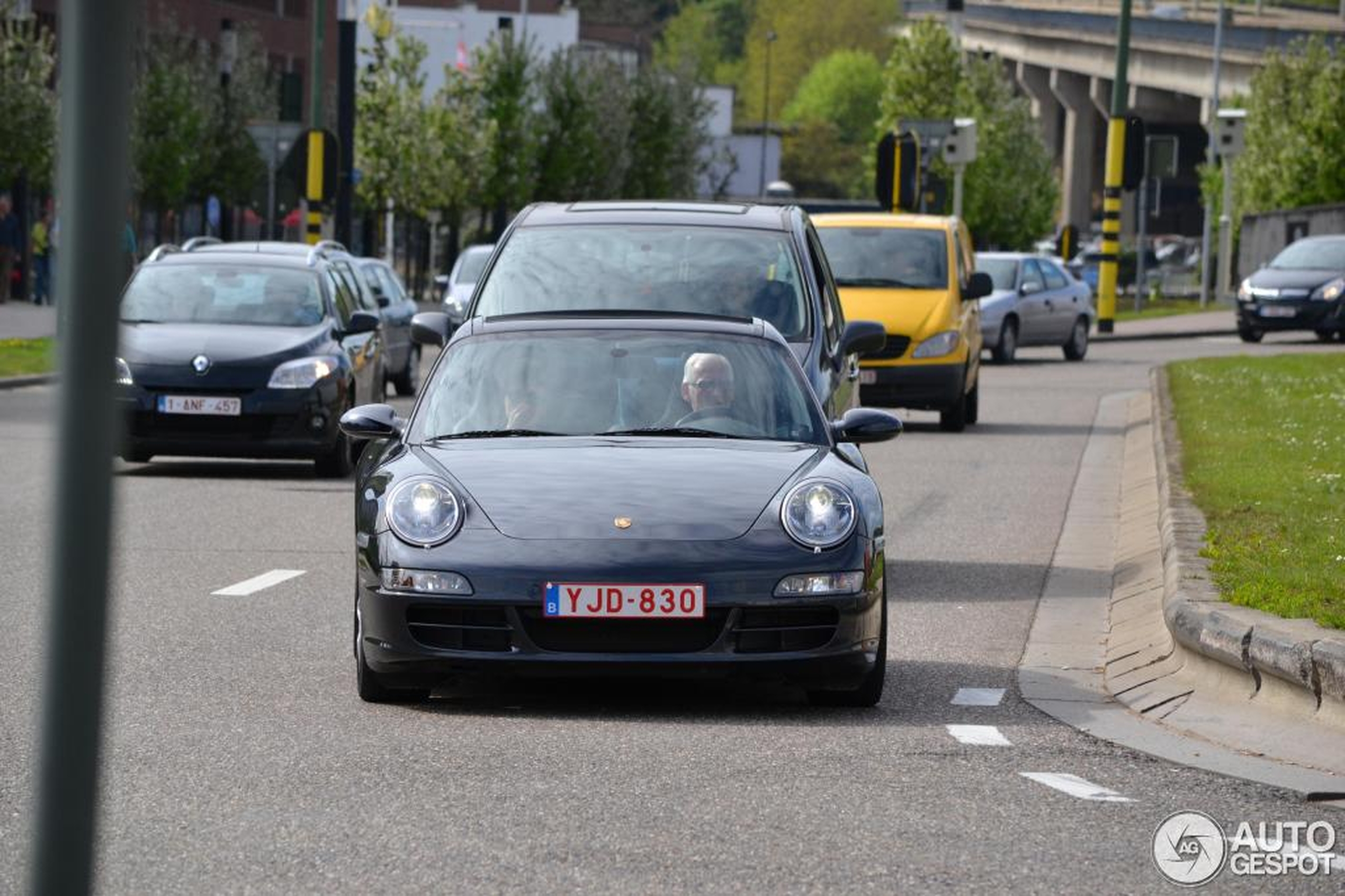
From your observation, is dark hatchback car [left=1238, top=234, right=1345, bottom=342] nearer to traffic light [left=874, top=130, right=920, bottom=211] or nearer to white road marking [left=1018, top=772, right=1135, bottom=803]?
traffic light [left=874, top=130, right=920, bottom=211]

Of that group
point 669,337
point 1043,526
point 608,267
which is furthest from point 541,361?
point 1043,526

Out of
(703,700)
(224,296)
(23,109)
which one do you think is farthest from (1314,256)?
(703,700)

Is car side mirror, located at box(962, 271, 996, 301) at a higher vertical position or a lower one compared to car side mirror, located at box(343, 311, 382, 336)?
higher

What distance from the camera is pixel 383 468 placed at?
8750 millimetres

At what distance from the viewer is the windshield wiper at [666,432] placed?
916cm

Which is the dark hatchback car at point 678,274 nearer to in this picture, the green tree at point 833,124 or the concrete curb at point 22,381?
the concrete curb at point 22,381

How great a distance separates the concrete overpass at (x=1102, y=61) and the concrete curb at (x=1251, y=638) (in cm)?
6062

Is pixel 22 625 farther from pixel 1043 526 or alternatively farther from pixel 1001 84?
pixel 1001 84

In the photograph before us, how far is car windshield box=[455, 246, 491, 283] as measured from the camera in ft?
102

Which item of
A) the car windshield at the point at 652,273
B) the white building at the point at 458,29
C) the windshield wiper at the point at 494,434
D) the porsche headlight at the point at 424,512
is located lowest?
the porsche headlight at the point at 424,512

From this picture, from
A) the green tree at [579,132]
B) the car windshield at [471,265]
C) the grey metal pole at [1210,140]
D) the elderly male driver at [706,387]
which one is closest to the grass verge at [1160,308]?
the grey metal pole at [1210,140]

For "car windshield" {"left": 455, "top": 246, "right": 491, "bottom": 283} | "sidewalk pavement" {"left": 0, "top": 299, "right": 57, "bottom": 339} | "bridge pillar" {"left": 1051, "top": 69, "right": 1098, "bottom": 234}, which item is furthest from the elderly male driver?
"bridge pillar" {"left": 1051, "top": 69, "right": 1098, "bottom": 234}

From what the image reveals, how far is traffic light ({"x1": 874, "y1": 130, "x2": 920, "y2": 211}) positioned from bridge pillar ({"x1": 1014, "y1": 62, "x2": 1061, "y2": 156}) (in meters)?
83.0

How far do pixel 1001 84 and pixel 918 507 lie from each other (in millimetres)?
64193
